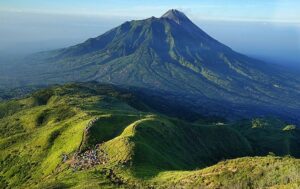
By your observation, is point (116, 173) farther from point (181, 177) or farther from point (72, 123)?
point (72, 123)

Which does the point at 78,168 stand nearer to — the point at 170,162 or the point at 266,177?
the point at 170,162

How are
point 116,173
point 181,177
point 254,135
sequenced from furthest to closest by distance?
point 254,135 < point 116,173 < point 181,177

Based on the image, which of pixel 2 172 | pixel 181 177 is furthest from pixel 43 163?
pixel 181 177

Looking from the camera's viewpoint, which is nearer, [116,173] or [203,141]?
[116,173]

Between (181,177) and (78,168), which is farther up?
(181,177)

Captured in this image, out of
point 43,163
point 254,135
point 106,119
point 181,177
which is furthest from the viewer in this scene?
point 254,135

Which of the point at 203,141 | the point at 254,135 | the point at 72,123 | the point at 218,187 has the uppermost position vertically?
the point at 218,187
